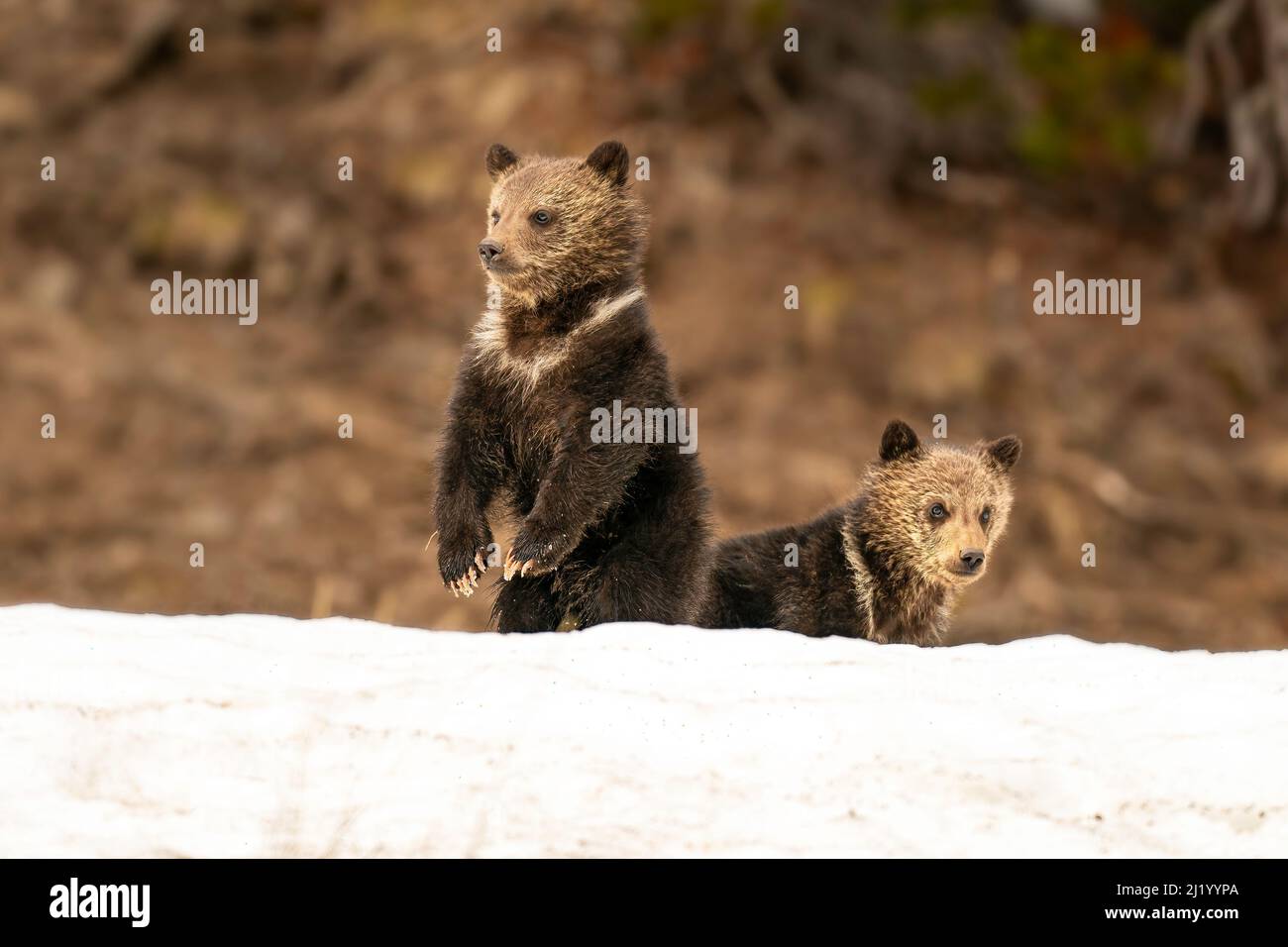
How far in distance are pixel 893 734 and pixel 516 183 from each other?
9.44 ft

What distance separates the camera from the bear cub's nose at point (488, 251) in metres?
6.88

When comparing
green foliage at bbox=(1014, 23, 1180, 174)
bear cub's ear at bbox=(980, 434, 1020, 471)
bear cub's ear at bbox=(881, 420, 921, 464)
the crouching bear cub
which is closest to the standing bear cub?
the crouching bear cub

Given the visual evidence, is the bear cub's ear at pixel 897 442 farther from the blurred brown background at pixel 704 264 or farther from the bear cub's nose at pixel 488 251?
the blurred brown background at pixel 704 264

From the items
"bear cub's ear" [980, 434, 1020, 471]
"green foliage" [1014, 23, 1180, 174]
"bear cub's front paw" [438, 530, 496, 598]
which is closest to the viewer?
"bear cub's front paw" [438, 530, 496, 598]

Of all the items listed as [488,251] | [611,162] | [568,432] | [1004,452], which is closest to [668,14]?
[1004,452]

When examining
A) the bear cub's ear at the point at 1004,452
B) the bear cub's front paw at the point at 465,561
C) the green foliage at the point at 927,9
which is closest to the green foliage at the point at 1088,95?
the green foliage at the point at 927,9

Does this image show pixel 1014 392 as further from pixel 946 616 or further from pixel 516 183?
pixel 516 183

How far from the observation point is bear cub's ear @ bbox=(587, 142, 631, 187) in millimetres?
7250

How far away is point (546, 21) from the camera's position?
70.4 feet

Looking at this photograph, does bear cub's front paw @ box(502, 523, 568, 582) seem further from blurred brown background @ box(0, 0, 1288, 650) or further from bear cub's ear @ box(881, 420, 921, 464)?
blurred brown background @ box(0, 0, 1288, 650)

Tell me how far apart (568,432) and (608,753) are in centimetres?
164

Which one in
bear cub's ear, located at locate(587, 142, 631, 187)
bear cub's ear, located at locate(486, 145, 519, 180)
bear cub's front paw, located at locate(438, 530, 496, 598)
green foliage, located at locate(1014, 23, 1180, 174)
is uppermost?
green foliage, located at locate(1014, 23, 1180, 174)

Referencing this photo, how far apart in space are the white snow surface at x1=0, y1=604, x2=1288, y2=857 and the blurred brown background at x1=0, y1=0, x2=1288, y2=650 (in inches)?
465

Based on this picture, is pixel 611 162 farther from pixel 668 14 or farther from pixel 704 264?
pixel 704 264
